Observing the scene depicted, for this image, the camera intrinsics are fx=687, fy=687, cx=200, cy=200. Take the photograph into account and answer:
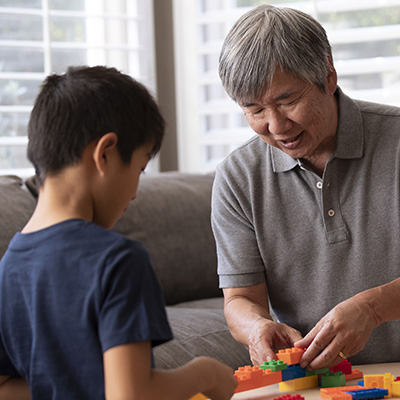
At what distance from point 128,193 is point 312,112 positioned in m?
0.66

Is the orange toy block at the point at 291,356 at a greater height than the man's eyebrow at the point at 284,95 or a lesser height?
lesser

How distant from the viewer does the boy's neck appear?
90cm

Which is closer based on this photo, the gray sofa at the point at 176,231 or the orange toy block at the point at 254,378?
the orange toy block at the point at 254,378

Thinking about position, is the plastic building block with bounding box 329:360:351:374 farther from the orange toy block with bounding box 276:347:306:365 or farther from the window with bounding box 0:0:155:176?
the window with bounding box 0:0:155:176

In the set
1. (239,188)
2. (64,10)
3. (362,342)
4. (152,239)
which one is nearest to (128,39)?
(64,10)

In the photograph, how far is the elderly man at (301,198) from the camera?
141 cm

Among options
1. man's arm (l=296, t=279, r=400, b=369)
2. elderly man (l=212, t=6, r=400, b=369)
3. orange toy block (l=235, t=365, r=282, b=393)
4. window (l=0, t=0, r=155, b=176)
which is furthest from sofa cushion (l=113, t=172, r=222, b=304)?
orange toy block (l=235, t=365, r=282, b=393)

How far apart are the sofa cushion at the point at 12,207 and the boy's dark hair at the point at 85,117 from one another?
1.18 meters

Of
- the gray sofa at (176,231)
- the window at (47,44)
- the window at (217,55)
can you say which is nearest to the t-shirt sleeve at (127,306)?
the gray sofa at (176,231)

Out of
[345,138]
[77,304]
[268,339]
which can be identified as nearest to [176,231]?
[345,138]

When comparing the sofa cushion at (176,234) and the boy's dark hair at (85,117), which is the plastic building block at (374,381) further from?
the sofa cushion at (176,234)

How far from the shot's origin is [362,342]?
1305 mm

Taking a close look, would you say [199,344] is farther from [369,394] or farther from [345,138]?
[369,394]

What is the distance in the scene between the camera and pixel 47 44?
9.46ft
